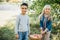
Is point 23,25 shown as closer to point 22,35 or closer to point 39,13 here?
point 22,35

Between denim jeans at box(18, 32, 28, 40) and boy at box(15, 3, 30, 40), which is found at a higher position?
boy at box(15, 3, 30, 40)

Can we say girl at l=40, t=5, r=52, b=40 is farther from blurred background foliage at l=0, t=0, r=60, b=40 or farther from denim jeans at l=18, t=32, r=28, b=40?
blurred background foliage at l=0, t=0, r=60, b=40

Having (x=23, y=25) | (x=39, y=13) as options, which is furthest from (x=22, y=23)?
(x=39, y=13)

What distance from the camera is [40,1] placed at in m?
4.99

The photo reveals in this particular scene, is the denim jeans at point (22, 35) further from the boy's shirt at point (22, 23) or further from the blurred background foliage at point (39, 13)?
the blurred background foliage at point (39, 13)

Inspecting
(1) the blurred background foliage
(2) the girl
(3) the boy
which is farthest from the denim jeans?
(1) the blurred background foliage

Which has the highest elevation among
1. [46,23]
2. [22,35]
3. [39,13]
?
[39,13]

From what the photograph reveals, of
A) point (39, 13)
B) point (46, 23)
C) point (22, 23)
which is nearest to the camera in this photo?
point (22, 23)

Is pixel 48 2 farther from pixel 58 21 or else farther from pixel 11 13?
pixel 11 13

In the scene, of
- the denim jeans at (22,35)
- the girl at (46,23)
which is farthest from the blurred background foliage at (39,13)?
the denim jeans at (22,35)

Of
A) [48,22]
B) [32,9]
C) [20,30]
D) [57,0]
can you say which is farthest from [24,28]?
[57,0]

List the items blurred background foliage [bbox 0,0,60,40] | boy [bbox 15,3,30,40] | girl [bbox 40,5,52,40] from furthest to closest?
1. blurred background foliage [bbox 0,0,60,40]
2. girl [bbox 40,5,52,40]
3. boy [bbox 15,3,30,40]

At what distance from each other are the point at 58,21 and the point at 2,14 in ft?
5.03

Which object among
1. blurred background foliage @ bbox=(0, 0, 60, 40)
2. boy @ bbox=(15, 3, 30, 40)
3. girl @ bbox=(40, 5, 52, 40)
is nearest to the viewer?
boy @ bbox=(15, 3, 30, 40)
